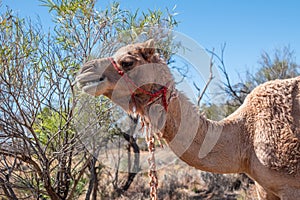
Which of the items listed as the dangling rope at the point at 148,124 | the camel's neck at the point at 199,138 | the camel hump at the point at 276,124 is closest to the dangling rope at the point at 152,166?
the dangling rope at the point at 148,124

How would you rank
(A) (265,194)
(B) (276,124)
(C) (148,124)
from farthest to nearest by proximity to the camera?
(A) (265,194) < (B) (276,124) < (C) (148,124)

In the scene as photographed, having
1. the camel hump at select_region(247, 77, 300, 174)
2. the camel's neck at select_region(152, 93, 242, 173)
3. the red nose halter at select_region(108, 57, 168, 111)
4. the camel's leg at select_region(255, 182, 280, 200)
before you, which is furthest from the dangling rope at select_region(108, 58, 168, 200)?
the camel's leg at select_region(255, 182, 280, 200)

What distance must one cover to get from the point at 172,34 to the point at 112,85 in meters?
2.79

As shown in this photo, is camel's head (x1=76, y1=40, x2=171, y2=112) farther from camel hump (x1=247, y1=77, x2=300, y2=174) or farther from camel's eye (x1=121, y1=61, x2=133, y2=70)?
camel hump (x1=247, y1=77, x2=300, y2=174)

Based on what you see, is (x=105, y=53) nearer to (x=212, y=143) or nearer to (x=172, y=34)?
(x=172, y=34)

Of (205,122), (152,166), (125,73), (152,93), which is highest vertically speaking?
(125,73)

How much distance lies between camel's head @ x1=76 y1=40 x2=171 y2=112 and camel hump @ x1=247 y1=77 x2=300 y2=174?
3.31 ft

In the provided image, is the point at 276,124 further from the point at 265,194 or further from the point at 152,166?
Answer: the point at 152,166

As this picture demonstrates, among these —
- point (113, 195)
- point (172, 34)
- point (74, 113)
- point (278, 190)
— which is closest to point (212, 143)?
point (278, 190)

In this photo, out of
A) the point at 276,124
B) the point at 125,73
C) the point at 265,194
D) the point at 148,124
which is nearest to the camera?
the point at 125,73

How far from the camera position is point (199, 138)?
3557 millimetres

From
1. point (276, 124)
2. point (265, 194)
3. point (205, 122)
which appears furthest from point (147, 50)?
point (265, 194)

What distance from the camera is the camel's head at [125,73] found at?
3.15m

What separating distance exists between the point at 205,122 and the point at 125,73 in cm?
91
